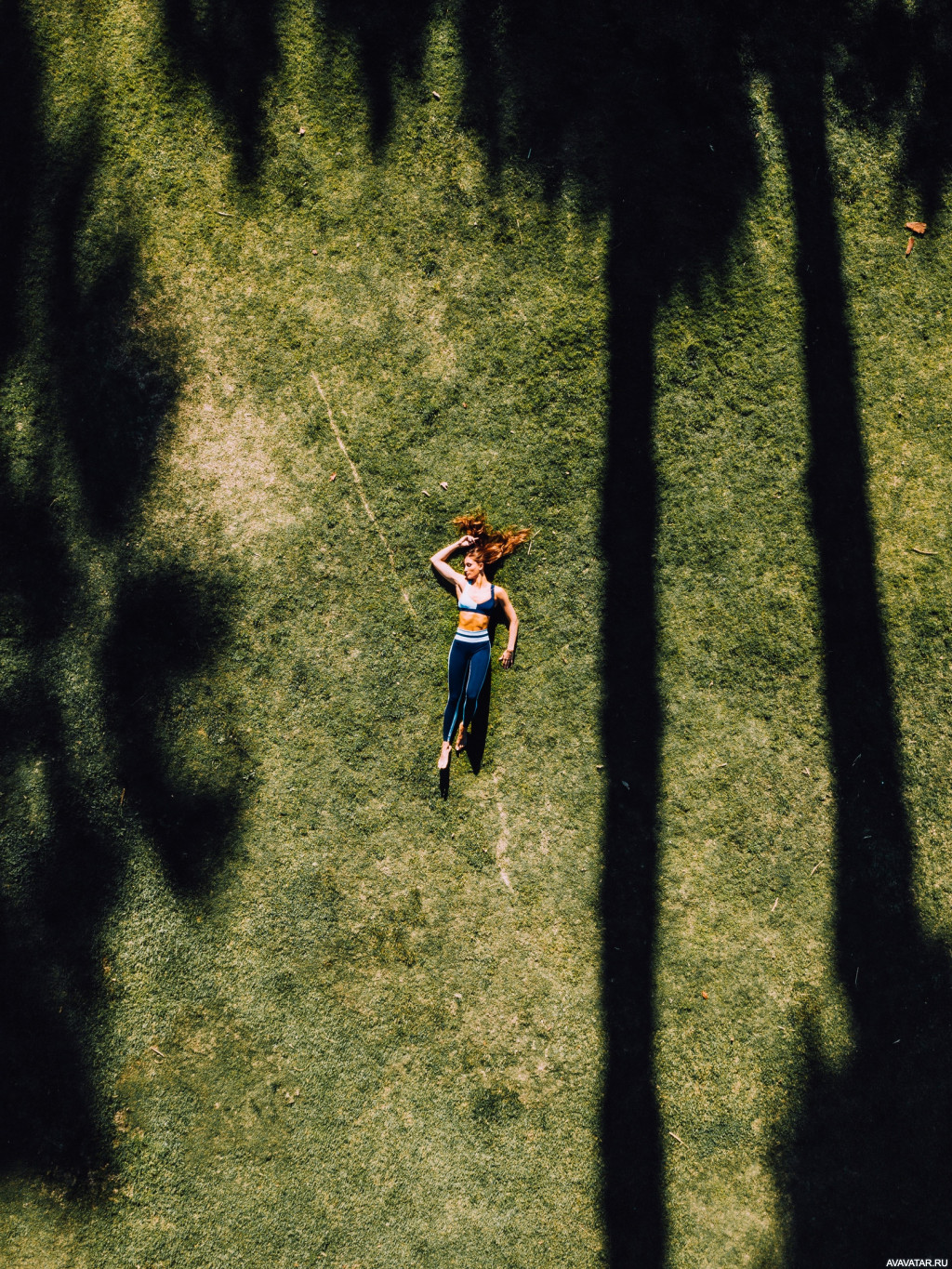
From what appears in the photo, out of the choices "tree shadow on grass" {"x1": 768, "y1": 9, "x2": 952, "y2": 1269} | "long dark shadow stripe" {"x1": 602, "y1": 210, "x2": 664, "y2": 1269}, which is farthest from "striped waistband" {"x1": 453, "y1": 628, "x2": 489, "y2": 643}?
"tree shadow on grass" {"x1": 768, "y1": 9, "x2": 952, "y2": 1269}

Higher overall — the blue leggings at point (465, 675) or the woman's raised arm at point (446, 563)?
the woman's raised arm at point (446, 563)

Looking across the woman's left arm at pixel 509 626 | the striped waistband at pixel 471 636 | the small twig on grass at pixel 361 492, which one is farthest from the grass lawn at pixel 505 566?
the striped waistband at pixel 471 636

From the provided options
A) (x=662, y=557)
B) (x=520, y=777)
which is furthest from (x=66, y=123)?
(x=520, y=777)

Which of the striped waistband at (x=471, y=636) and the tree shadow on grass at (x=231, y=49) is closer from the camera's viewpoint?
the striped waistband at (x=471, y=636)

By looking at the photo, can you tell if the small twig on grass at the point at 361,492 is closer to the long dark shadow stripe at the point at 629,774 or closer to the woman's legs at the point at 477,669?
the woman's legs at the point at 477,669

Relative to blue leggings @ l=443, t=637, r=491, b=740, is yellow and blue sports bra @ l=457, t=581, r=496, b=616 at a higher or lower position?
higher

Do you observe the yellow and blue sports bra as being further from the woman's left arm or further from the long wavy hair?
the long wavy hair

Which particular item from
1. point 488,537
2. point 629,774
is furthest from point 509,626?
point 629,774

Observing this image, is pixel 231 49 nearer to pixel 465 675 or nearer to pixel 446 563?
pixel 446 563
